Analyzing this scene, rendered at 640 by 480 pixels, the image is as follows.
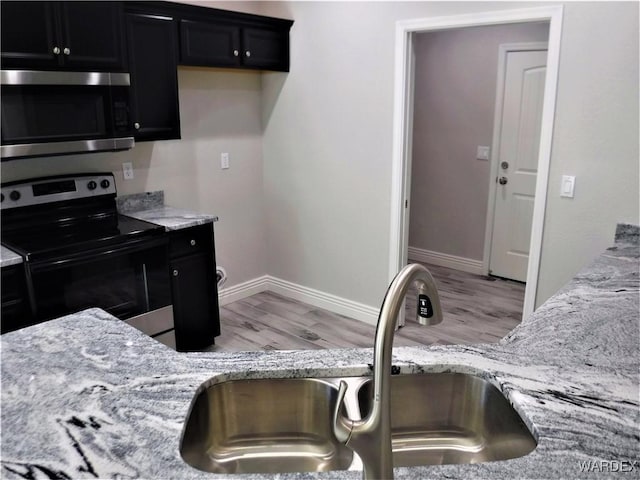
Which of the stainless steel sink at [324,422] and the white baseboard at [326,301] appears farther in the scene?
the white baseboard at [326,301]

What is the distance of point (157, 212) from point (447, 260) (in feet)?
9.70

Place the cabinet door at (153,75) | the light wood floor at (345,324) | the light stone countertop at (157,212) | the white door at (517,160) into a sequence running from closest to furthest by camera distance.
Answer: the cabinet door at (153,75), the light stone countertop at (157,212), the light wood floor at (345,324), the white door at (517,160)

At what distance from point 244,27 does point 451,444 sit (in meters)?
3.15

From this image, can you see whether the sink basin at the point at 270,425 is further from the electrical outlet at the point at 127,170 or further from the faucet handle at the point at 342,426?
the electrical outlet at the point at 127,170

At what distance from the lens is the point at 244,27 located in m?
3.65

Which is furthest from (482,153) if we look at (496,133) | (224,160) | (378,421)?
(378,421)

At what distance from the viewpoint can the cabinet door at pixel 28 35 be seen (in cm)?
239

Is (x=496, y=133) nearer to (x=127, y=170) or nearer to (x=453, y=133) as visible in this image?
(x=453, y=133)

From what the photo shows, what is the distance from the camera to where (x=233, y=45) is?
3.62m

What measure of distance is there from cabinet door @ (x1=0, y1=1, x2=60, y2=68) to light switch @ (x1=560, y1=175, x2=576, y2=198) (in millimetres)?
2712

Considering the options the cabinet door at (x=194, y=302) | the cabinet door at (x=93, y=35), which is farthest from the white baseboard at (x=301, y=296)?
the cabinet door at (x=93, y=35)

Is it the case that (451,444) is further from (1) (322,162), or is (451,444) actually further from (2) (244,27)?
(2) (244,27)

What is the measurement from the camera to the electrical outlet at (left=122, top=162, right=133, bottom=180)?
11.2 feet

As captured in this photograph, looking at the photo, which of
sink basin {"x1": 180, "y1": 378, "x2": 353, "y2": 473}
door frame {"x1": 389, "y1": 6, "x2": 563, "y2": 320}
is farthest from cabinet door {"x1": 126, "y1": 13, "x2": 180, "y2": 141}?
sink basin {"x1": 180, "y1": 378, "x2": 353, "y2": 473}
